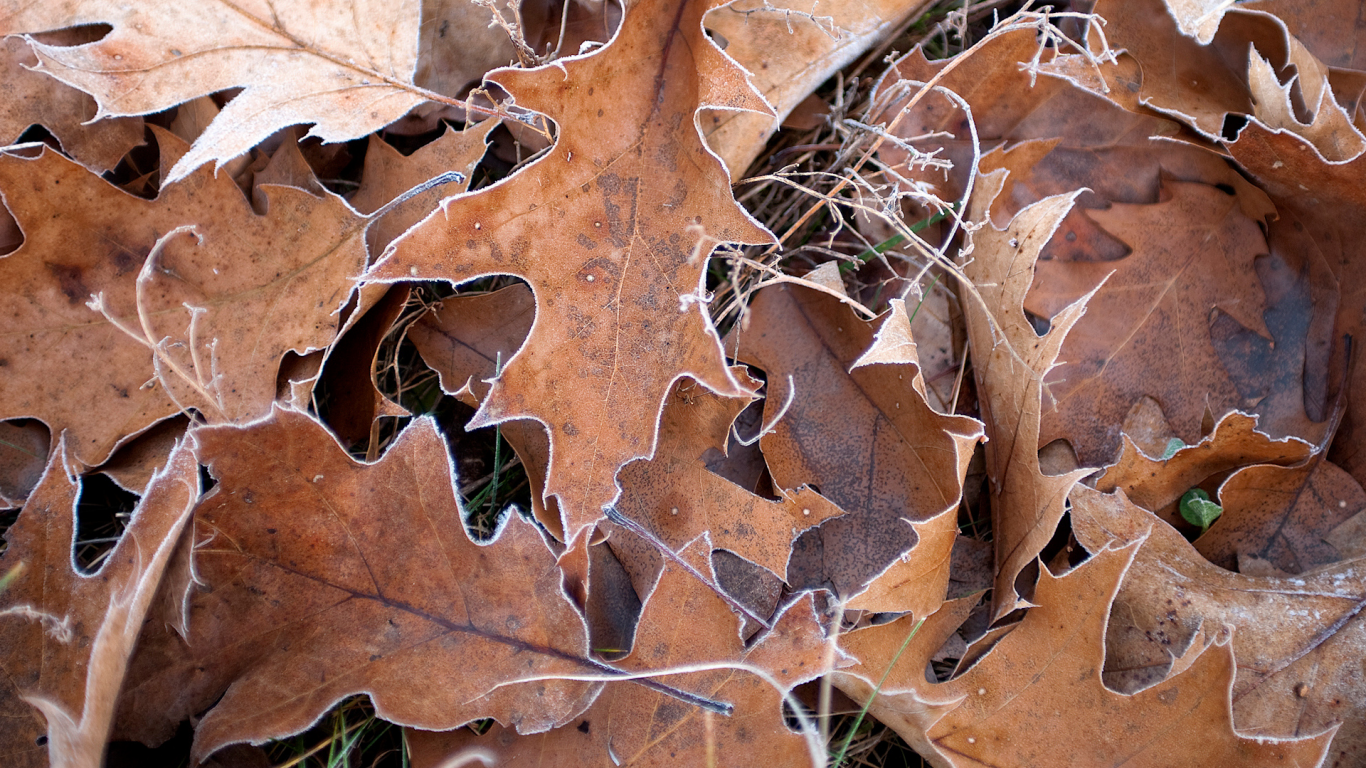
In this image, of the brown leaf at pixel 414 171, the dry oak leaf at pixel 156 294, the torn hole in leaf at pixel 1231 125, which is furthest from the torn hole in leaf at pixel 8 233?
the torn hole in leaf at pixel 1231 125

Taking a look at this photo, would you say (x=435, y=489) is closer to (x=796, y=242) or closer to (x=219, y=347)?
(x=219, y=347)

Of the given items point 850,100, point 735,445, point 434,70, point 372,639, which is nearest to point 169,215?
point 434,70

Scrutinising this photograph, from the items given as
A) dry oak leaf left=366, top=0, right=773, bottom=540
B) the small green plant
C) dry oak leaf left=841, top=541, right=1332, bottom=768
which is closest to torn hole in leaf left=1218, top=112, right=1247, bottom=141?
the small green plant

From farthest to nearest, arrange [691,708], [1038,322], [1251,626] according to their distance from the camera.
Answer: [1038,322]
[1251,626]
[691,708]

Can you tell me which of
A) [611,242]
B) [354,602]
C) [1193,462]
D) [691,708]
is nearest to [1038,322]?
[1193,462]

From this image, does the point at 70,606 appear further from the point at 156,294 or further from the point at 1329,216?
the point at 1329,216
